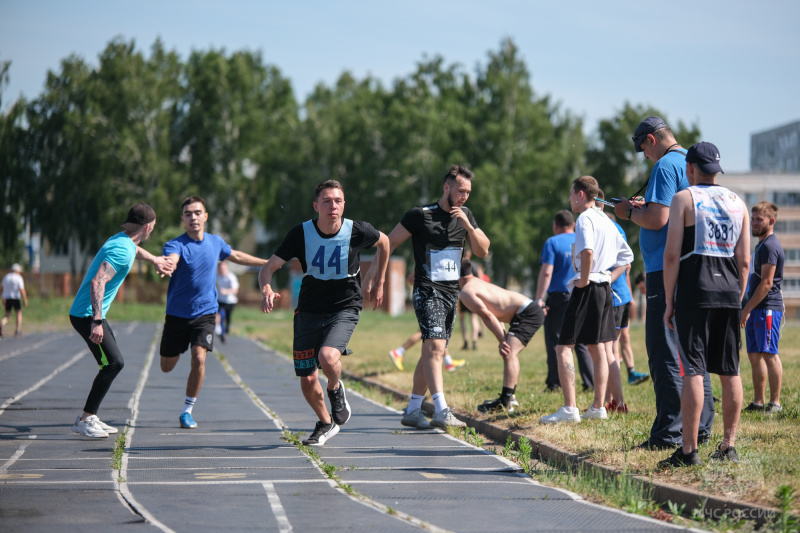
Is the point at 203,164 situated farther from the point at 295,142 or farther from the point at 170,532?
the point at 170,532

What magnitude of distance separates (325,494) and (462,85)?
177ft

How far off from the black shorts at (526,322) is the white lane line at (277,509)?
4.03 m

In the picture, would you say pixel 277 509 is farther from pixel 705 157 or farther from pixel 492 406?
pixel 492 406

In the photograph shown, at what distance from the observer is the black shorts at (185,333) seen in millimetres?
9156

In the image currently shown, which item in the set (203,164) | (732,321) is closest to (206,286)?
(732,321)

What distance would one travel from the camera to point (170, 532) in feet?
15.9

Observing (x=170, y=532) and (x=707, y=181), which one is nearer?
(x=170, y=532)

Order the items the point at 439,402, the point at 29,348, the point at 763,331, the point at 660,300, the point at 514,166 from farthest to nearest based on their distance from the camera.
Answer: the point at 514,166
the point at 29,348
the point at 763,331
the point at 439,402
the point at 660,300

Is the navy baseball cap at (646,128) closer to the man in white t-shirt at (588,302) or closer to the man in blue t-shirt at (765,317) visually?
the man in white t-shirt at (588,302)

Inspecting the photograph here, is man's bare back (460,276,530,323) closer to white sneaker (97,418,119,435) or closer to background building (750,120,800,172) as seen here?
white sneaker (97,418,119,435)

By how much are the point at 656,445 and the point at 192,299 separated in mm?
4736

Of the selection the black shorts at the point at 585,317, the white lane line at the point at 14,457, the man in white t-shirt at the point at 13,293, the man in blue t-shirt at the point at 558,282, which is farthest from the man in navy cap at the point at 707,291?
the man in white t-shirt at the point at 13,293

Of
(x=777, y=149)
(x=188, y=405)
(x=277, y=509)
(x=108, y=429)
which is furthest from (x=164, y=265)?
(x=777, y=149)

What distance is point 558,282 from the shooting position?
10969mm
